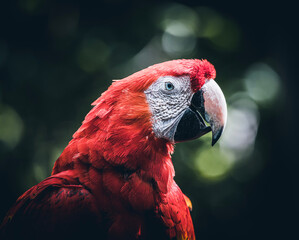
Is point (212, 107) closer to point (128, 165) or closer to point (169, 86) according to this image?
point (169, 86)

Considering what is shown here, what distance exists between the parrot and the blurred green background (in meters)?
1.12

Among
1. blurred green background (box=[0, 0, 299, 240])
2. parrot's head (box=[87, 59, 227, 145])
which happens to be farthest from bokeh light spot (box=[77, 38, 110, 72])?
parrot's head (box=[87, 59, 227, 145])

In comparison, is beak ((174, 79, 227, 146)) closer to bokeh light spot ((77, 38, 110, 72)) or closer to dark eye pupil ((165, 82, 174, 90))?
dark eye pupil ((165, 82, 174, 90))

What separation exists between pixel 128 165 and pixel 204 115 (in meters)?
0.30

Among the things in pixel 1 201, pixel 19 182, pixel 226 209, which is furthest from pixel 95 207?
pixel 226 209

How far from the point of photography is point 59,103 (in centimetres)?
198

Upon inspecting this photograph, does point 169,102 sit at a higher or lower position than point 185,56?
lower

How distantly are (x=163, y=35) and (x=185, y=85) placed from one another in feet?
4.32

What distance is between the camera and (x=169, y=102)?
2.82ft

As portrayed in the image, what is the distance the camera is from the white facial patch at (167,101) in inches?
33.5

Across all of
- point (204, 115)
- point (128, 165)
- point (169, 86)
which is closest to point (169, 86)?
point (169, 86)

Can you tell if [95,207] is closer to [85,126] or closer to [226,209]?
[85,126]

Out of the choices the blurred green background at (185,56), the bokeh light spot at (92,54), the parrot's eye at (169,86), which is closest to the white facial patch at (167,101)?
the parrot's eye at (169,86)

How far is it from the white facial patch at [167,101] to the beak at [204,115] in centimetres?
3
